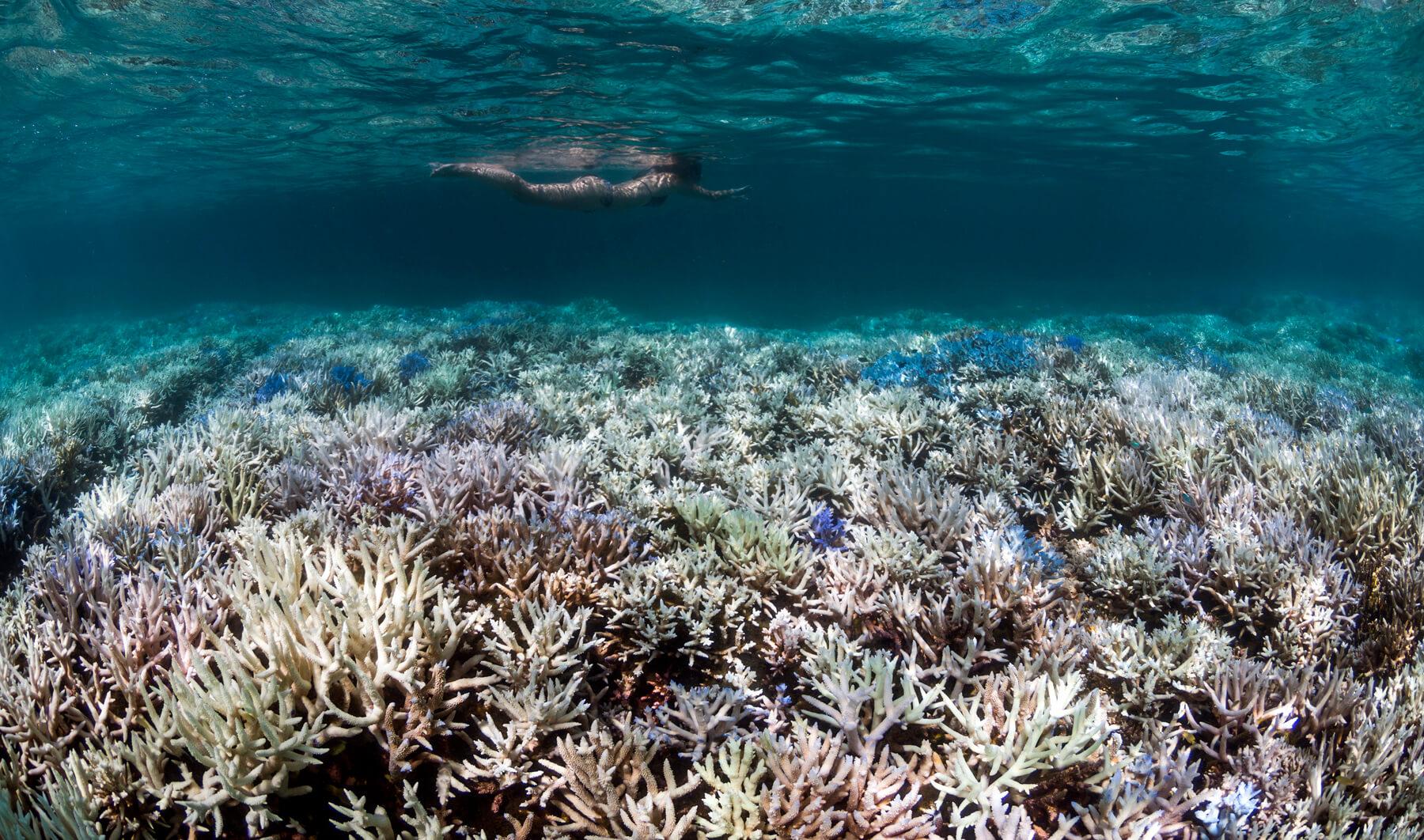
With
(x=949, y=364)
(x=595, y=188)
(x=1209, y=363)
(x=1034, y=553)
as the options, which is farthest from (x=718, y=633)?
(x=1209, y=363)

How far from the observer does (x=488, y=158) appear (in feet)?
104

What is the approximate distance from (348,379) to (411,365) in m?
1.50

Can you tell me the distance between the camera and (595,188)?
39.5 ft

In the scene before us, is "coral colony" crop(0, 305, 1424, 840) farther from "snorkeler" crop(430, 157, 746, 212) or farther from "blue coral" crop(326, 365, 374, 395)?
"snorkeler" crop(430, 157, 746, 212)

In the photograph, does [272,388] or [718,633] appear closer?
[718,633]

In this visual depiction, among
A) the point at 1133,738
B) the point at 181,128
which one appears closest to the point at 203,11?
the point at 181,128

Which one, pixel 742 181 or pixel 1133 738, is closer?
pixel 1133 738

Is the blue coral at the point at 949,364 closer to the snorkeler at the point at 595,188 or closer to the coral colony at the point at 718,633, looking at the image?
the coral colony at the point at 718,633

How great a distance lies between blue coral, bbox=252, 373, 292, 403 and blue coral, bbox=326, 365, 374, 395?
52cm

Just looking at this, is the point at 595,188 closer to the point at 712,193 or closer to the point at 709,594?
the point at 712,193

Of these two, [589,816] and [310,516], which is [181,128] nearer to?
[310,516]

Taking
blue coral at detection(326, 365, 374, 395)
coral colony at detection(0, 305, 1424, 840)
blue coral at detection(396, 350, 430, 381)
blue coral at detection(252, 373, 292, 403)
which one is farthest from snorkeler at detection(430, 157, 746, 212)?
coral colony at detection(0, 305, 1424, 840)

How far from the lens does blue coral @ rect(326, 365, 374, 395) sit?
789 cm

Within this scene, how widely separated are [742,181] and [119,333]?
4098 centimetres
